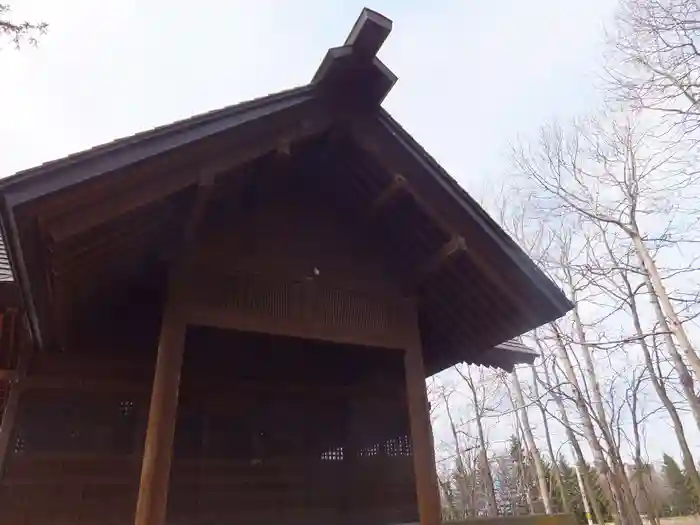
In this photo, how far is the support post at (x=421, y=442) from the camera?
142 inches

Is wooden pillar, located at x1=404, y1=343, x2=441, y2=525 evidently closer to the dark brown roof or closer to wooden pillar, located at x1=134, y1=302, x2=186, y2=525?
wooden pillar, located at x1=134, y1=302, x2=186, y2=525

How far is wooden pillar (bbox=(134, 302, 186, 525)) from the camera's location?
113 inches

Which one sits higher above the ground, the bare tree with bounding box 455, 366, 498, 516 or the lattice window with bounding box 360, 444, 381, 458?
the bare tree with bounding box 455, 366, 498, 516

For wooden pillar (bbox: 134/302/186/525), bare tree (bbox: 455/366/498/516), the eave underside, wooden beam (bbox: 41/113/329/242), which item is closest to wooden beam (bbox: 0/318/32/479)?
the eave underside

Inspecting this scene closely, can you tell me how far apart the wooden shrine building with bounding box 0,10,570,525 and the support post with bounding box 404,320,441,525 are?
15 mm

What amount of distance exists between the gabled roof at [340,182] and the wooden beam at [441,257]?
2 cm

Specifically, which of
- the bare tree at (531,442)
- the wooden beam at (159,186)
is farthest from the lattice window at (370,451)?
the bare tree at (531,442)

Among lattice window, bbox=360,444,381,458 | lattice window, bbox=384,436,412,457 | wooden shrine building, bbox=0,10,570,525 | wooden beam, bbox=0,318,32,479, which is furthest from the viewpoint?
lattice window, bbox=384,436,412,457

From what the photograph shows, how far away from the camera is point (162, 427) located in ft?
10.1

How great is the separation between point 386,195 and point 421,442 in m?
2.02

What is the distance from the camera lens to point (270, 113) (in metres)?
3.61

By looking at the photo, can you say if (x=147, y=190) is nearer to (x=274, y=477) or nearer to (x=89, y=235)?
(x=89, y=235)

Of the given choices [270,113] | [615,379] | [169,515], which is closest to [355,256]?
[270,113]

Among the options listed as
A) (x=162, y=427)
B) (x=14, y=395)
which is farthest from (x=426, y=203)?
(x=14, y=395)
